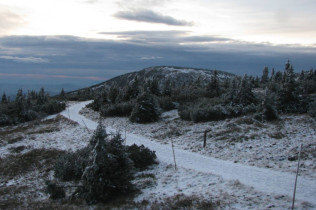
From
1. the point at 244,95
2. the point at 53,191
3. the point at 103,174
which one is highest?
the point at 244,95

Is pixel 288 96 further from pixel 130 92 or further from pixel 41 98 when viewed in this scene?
pixel 41 98

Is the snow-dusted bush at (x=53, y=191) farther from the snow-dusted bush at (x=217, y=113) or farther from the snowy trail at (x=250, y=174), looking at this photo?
the snow-dusted bush at (x=217, y=113)

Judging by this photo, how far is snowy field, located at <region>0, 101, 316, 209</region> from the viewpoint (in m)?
9.61

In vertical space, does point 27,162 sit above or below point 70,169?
below

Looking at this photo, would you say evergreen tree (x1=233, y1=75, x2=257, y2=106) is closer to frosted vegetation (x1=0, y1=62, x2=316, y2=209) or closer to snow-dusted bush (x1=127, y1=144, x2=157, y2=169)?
frosted vegetation (x1=0, y1=62, x2=316, y2=209)

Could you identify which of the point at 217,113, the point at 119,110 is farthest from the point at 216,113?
the point at 119,110

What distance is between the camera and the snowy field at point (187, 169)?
961cm

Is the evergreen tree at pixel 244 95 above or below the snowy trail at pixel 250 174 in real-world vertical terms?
above

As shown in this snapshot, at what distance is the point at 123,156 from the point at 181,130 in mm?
11644

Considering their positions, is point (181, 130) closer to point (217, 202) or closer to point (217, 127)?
point (217, 127)

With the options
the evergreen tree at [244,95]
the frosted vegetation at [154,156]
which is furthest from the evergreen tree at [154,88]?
the evergreen tree at [244,95]

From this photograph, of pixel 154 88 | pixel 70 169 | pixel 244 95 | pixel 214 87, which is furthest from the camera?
pixel 154 88

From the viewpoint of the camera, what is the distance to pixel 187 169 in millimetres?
13227

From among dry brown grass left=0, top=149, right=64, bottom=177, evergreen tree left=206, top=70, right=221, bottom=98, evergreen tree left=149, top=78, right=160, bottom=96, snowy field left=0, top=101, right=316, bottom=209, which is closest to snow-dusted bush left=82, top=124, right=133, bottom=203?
snowy field left=0, top=101, right=316, bottom=209
